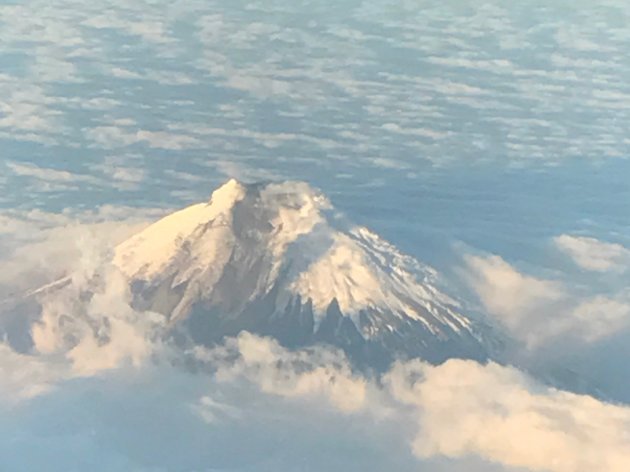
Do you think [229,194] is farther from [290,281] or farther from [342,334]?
[342,334]

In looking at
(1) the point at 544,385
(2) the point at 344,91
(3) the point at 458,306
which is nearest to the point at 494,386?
(1) the point at 544,385

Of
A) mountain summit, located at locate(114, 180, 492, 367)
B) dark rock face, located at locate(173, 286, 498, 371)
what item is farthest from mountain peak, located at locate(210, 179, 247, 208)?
dark rock face, located at locate(173, 286, 498, 371)

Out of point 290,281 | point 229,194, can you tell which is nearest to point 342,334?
point 290,281

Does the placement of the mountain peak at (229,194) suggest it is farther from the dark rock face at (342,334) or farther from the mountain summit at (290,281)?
the dark rock face at (342,334)

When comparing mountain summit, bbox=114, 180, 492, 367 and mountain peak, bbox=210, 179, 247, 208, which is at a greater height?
mountain peak, bbox=210, 179, 247, 208


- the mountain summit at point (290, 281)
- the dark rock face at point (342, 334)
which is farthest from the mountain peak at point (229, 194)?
the dark rock face at point (342, 334)

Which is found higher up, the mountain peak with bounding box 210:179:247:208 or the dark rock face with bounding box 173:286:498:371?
the mountain peak with bounding box 210:179:247:208

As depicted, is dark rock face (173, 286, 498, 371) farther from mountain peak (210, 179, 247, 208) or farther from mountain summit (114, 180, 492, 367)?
mountain peak (210, 179, 247, 208)

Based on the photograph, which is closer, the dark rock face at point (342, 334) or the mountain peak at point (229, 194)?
the dark rock face at point (342, 334)

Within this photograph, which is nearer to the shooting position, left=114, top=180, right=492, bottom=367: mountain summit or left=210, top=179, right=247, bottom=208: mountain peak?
left=114, top=180, right=492, bottom=367: mountain summit
